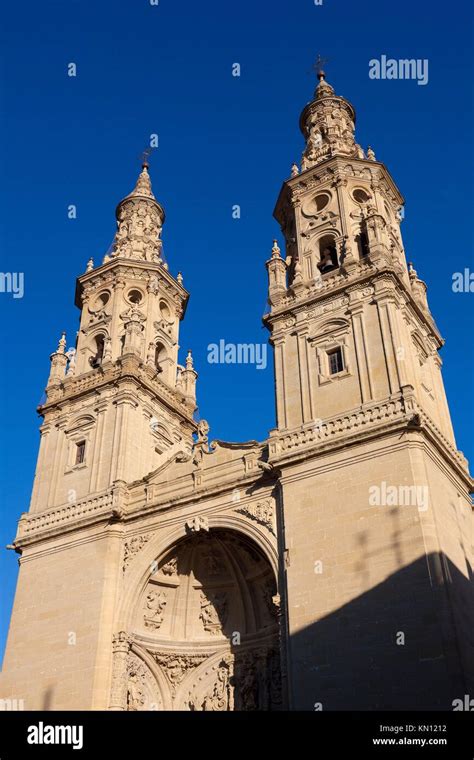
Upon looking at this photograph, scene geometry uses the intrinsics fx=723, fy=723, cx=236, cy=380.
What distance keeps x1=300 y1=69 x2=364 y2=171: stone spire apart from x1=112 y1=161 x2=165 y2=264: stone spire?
9.45 m

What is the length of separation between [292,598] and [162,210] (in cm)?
2782

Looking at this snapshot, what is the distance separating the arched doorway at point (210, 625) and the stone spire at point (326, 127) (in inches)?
699

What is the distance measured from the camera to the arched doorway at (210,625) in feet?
79.2

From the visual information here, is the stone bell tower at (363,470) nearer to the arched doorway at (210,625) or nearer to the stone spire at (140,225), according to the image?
the arched doorway at (210,625)

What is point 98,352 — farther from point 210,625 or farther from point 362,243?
point 210,625

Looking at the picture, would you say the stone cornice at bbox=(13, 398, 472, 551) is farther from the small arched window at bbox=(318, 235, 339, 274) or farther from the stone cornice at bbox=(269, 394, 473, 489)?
the small arched window at bbox=(318, 235, 339, 274)

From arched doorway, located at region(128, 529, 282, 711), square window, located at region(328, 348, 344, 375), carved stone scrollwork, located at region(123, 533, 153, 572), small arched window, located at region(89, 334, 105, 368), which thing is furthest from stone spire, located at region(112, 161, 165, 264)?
arched doorway, located at region(128, 529, 282, 711)

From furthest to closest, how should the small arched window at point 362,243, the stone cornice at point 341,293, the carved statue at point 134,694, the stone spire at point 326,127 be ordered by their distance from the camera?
the stone spire at point 326,127 → the small arched window at point 362,243 → the stone cornice at point 341,293 → the carved statue at point 134,694

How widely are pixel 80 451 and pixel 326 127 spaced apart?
65.1 ft

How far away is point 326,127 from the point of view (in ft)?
118

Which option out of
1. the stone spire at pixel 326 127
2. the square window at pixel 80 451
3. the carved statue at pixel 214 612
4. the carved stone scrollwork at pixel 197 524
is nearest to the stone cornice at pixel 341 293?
the carved stone scrollwork at pixel 197 524

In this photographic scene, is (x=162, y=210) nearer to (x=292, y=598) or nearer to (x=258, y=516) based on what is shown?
(x=258, y=516)

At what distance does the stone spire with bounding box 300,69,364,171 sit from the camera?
33.6 metres

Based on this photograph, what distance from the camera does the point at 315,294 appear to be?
2653 centimetres
